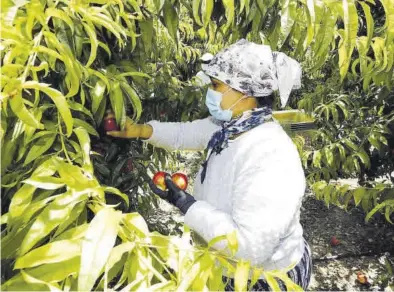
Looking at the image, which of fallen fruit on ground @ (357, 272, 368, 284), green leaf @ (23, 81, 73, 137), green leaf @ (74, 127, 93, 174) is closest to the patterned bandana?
green leaf @ (74, 127, 93, 174)

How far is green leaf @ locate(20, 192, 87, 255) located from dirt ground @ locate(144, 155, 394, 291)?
2.58 metres

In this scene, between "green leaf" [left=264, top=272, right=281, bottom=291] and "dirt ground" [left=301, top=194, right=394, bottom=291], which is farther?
"dirt ground" [left=301, top=194, right=394, bottom=291]

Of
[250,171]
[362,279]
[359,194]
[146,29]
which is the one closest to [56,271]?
Answer: [146,29]

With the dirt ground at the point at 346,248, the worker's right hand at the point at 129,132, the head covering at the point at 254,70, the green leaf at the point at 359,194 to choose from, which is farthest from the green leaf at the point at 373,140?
the worker's right hand at the point at 129,132

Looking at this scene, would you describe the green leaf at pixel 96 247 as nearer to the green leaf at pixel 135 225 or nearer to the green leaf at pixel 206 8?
the green leaf at pixel 135 225

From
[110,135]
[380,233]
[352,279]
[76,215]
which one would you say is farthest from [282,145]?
[380,233]

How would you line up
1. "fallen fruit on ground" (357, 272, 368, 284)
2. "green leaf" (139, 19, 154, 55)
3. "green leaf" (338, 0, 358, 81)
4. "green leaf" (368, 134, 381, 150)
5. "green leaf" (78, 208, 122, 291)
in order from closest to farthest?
1. "green leaf" (78, 208, 122, 291)
2. "green leaf" (338, 0, 358, 81)
3. "green leaf" (139, 19, 154, 55)
4. "green leaf" (368, 134, 381, 150)
5. "fallen fruit on ground" (357, 272, 368, 284)

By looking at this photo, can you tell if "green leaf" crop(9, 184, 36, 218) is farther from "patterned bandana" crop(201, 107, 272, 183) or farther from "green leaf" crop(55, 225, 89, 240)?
"patterned bandana" crop(201, 107, 272, 183)

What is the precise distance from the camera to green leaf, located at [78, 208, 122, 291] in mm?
500

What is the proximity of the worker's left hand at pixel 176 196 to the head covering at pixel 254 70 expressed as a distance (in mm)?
409

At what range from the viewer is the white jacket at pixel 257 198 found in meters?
1.34

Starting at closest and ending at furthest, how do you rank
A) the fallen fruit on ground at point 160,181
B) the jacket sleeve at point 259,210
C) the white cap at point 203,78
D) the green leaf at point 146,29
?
the green leaf at point 146,29, the jacket sleeve at point 259,210, the fallen fruit on ground at point 160,181, the white cap at point 203,78

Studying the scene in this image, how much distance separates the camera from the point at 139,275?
568 millimetres

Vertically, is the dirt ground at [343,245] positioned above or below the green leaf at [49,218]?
below
